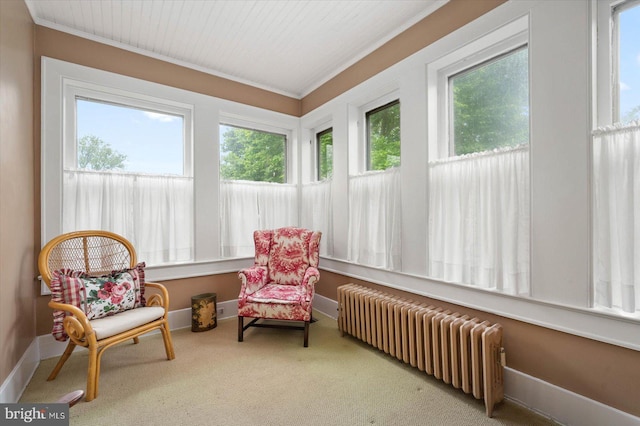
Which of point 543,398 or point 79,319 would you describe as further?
point 79,319

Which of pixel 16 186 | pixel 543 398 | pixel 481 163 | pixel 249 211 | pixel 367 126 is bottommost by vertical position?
pixel 543 398

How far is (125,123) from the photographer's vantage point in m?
2.99

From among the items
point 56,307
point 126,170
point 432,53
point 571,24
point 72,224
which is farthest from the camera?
point 126,170

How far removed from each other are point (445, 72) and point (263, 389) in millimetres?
2872

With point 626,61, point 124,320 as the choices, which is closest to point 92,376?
point 124,320

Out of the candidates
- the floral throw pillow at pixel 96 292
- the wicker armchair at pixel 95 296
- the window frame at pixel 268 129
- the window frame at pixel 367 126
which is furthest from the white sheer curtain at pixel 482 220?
the floral throw pillow at pixel 96 292

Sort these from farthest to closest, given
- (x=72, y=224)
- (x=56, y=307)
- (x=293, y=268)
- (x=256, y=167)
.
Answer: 1. (x=256, y=167)
2. (x=293, y=268)
3. (x=72, y=224)
4. (x=56, y=307)

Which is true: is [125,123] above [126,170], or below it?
above

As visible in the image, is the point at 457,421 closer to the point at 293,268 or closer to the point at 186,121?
the point at 293,268

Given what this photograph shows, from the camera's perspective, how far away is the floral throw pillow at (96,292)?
204cm

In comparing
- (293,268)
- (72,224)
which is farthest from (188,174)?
(293,268)

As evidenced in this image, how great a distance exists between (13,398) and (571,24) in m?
4.06

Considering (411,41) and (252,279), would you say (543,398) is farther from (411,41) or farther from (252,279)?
(411,41)

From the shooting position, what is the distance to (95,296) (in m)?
2.12
